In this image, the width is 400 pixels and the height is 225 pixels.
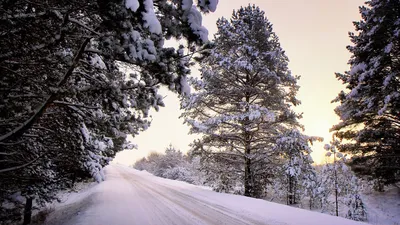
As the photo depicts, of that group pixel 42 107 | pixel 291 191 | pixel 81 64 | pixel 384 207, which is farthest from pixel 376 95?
pixel 42 107

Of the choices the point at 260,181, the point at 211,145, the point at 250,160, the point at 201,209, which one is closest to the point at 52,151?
the point at 201,209

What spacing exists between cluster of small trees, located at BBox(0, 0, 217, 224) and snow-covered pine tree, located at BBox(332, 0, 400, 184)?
10.5 metres

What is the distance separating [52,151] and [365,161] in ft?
46.3

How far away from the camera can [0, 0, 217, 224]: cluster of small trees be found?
3.12 meters

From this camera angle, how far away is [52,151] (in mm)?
5477

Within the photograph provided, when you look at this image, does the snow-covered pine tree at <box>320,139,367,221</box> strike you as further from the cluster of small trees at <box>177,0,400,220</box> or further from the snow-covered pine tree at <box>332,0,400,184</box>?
the snow-covered pine tree at <box>332,0,400,184</box>

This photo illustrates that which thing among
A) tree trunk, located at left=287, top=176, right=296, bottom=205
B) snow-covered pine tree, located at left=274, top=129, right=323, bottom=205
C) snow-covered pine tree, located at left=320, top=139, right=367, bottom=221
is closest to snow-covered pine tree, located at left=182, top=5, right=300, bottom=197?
snow-covered pine tree, located at left=274, top=129, right=323, bottom=205

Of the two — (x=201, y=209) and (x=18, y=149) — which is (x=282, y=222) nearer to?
(x=201, y=209)

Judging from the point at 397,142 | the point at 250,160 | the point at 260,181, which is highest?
the point at 397,142

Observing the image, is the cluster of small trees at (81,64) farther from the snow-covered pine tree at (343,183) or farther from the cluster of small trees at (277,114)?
the snow-covered pine tree at (343,183)

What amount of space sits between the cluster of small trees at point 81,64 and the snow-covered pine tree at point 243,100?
6.74 m

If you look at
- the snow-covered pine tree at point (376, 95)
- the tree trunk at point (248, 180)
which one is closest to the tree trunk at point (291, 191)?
the tree trunk at point (248, 180)

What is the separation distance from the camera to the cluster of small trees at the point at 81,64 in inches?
123

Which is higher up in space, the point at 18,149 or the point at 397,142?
the point at 397,142
